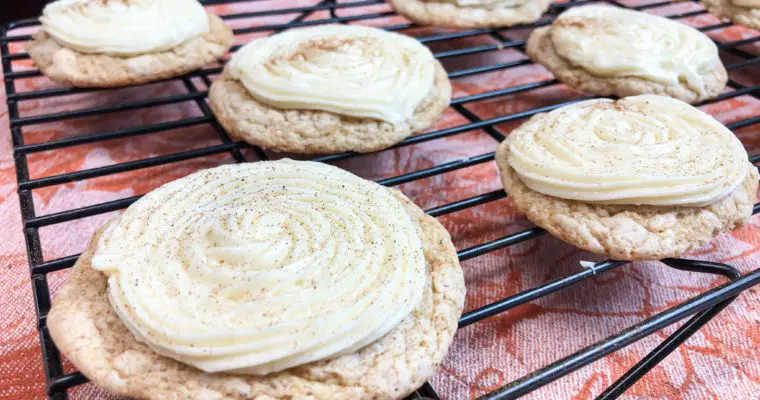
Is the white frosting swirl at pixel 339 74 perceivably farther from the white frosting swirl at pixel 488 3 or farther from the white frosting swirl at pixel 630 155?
the white frosting swirl at pixel 488 3

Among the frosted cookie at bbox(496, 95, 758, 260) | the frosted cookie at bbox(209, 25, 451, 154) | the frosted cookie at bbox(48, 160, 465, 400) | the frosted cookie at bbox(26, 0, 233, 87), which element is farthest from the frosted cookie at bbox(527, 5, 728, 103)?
the frosted cookie at bbox(26, 0, 233, 87)

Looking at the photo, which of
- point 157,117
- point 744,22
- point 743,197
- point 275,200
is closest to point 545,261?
point 743,197

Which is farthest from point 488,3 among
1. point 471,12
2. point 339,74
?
point 339,74

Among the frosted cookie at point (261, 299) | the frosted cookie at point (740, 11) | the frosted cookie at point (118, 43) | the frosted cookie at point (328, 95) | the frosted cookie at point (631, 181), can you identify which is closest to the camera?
the frosted cookie at point (261, 299)

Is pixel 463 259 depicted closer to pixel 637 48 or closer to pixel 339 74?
pixel 339 74

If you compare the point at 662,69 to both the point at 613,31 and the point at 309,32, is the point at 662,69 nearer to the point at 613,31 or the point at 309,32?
the point at 613,31

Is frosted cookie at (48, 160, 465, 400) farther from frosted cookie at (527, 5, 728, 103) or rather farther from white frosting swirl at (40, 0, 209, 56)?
frosted cookie at (527, 5, 728, 103)

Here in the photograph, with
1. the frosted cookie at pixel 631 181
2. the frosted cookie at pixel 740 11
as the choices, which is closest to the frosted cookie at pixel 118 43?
the frosted cookie at pixel 631 181
